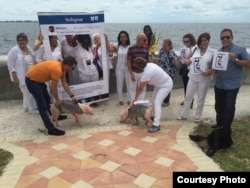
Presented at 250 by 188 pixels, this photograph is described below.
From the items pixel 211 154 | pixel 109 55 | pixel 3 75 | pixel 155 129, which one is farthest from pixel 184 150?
pixel 3 75

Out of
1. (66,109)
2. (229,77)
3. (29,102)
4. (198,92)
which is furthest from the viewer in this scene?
(29,102)

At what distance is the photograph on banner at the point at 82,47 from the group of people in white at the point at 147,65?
0.07 feet

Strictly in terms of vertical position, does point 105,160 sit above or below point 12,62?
below

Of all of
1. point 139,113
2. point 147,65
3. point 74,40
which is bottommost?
point 139,113

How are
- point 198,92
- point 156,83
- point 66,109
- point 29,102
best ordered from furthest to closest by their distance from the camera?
point 29,102 → point 198,92 → point 66,109 → point 156,83

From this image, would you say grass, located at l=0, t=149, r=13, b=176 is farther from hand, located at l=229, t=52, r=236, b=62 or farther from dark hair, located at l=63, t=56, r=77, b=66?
hand, located at l=229, t=52, r=236, b=62

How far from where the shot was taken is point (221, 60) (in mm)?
4672

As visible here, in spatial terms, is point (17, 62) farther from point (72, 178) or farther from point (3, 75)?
point (72, 178)

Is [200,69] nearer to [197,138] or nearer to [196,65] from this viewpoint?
[196,65]

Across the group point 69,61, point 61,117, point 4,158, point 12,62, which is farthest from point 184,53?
point 4,158

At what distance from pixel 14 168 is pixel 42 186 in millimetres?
700

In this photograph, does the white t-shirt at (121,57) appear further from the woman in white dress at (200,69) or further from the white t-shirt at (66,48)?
the woman in white dress at (200,69)

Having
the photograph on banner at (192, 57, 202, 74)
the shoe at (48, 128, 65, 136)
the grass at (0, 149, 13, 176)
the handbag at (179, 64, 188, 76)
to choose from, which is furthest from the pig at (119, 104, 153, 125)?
the grass at (0, 149, 13, 176)

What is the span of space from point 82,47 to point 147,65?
5.97 feet
